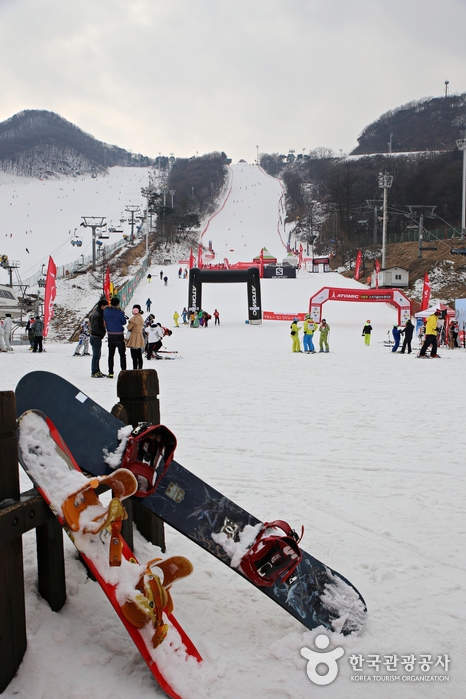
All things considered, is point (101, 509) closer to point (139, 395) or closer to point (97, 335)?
point (139, 395)

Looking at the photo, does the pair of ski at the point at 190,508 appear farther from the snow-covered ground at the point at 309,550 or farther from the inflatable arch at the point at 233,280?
the inflatable arch at the point at 233,280

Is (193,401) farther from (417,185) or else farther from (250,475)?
(417,185)

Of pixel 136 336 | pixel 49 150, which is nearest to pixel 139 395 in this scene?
pixel 136 336

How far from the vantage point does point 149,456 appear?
2182mm

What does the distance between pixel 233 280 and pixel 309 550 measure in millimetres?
29292

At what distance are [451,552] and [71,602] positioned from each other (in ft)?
6.39

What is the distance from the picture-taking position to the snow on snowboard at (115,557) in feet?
6.13

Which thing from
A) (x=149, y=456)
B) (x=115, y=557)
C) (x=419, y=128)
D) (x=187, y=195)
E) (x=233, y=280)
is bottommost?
(x=115, y=557)

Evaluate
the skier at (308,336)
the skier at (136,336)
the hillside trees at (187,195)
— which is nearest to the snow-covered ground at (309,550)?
the skier at (136,336)

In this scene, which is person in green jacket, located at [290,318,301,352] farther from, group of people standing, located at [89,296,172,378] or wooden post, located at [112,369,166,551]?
wooden post, located at [112,369,166,551]

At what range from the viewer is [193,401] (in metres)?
7.62

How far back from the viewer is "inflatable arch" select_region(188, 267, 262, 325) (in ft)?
100

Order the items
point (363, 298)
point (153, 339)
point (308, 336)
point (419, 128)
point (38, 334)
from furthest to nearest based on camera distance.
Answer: point (419, 128) < point (363, 298) < point (308, 336) < point (38, 334) < point (153, 339)

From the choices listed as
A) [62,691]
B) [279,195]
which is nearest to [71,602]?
[62,691]
